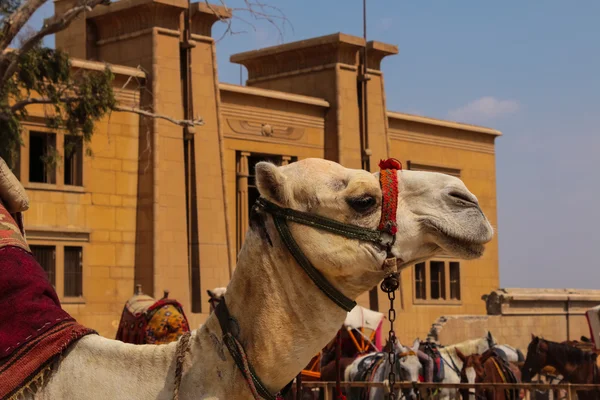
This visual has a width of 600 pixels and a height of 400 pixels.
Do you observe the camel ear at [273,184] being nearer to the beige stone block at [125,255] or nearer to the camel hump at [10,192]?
the camel hump at [10,192]

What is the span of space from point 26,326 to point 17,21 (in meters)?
13.8

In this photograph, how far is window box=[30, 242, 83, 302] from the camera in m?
24.3

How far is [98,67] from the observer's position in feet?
79.6

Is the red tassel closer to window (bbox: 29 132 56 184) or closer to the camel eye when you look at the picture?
the camel eye

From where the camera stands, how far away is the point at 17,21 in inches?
640

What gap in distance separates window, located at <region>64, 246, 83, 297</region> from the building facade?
0.09ft

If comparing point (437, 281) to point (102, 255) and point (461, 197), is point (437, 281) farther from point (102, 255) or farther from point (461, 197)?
point (461, 197)

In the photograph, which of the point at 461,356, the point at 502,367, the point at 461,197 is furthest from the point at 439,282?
the point at 461,197

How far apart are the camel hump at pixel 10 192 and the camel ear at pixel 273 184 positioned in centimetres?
103

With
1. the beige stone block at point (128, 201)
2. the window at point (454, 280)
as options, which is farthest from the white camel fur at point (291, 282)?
the window at point (454, 280)

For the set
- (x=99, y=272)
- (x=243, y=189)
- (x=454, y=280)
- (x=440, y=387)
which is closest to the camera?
(x=440, y=387)

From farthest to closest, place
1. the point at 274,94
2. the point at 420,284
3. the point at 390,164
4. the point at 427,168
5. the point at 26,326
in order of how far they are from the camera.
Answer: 1. the point at 427,168
2. the point at 420,284
3. the point at 274,94
4. the point at 390,164
5. the point at 26,326

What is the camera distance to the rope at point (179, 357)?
315 cm

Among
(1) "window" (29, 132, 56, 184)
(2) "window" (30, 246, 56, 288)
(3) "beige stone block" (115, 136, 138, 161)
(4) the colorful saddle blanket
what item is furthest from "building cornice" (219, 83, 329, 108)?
(4) the colorful saddle blanket
